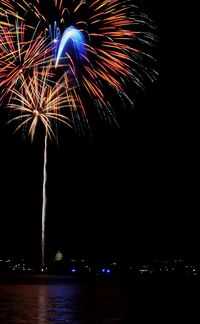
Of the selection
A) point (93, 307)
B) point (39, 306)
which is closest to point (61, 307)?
point (39, 306)

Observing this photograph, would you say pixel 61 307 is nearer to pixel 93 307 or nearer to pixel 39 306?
pixel 39 306

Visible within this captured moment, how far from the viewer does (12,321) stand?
11.4 m

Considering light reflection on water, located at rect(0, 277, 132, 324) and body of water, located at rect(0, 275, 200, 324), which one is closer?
light reflection on water, located at rect(0, 277, 132, 324)

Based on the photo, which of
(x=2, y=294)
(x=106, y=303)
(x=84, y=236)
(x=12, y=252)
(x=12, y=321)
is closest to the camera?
(x=12, y=321)

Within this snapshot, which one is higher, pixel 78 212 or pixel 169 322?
pixel 78 212

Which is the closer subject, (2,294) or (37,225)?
(2,294)

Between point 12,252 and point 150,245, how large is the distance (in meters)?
14.3

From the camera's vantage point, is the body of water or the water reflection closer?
the water reflection

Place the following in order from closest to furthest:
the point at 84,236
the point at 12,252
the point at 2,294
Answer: the point at 2,294, the point at 12,252, the point at 84,236

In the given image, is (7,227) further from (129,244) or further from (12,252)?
(129,244)

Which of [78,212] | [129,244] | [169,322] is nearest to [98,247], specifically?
[129,244]

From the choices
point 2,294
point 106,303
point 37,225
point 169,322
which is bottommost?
→ point 169,322

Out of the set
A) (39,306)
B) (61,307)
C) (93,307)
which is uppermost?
(39,306)

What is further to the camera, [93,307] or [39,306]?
[39,306]
